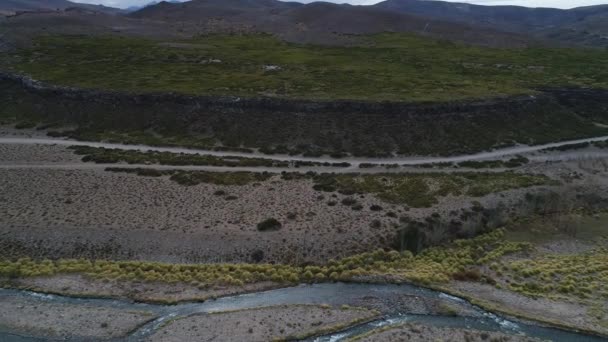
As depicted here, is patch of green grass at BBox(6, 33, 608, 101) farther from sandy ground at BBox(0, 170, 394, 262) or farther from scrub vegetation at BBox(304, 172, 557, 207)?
sandy ground at BBox(0, 170, 394, 262)

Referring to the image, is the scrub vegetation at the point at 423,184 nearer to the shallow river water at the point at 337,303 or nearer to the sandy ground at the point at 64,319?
the shallow river water at the point at 337,303

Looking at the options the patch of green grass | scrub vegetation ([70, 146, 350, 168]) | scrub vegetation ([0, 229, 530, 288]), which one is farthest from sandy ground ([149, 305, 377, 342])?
the patch of green grass

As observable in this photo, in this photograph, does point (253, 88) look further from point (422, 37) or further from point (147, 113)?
point (422, 37)

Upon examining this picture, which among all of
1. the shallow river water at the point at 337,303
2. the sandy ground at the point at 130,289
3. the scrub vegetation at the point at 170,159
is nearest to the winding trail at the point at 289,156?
the scrub vegetation at the point at 170,159

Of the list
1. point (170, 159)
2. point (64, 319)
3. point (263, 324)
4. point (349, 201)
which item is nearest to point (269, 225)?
point (349, 201)

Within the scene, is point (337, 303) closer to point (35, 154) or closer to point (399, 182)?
point (399, 182)

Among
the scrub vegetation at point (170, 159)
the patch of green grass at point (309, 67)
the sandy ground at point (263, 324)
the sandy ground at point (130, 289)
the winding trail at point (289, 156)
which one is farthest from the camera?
the patch of green grass at point (309, 67)

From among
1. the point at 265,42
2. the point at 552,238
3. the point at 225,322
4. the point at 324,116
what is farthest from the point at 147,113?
the point at 265,42
